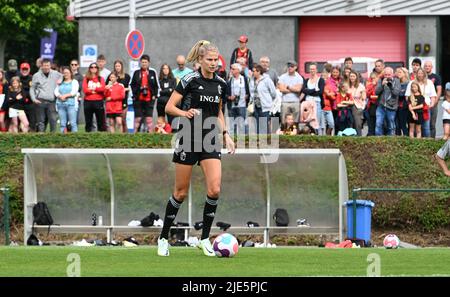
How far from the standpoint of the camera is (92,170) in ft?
81.8

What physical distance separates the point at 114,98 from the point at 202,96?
13069 mm

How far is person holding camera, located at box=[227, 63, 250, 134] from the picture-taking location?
2734 cm

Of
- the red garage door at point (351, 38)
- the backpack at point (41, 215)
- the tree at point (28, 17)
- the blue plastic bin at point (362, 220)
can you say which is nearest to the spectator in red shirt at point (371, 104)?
the blue plastic bin at point (362, 220)

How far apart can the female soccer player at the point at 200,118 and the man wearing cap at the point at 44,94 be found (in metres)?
13.6

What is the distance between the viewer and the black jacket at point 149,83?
28047 millimetres

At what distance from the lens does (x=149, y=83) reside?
28.1 m

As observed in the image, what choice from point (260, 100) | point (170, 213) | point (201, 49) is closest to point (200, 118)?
point (201, 49)

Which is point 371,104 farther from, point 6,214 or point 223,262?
point 223,262

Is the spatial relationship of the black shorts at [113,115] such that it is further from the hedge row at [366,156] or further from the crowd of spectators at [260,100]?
the hedge row at [366,156]

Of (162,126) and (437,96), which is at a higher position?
(437,96)

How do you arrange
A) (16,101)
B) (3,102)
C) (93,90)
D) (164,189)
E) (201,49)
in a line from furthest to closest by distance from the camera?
(16,101)
(3,102)
(93,90)
(164,189)
(201,49)
